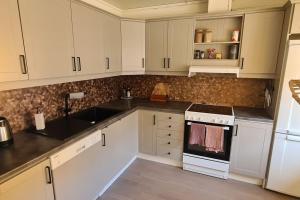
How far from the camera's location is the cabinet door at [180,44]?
8.61 feet

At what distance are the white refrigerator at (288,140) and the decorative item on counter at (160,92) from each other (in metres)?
1.64

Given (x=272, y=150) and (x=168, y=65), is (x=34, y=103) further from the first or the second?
(x=272, y=150)

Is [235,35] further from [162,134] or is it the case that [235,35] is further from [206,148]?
[162,134]

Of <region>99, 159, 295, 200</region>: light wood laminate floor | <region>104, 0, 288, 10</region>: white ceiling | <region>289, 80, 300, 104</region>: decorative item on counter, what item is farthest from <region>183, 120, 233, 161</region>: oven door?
<region>289, 80, 300, 104</region>: decorative item on counter

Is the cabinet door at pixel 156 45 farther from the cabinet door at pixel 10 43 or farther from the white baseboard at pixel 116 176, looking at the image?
the cabinet door at pixel 10 43

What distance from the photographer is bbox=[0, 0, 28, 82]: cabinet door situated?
1.31 meters

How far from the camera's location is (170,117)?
2664 millimetres

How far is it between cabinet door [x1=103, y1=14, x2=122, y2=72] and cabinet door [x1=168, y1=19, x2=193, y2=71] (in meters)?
0.79

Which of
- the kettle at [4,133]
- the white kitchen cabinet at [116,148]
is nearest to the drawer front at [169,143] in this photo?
the white kitchen cabinet at [116,148]

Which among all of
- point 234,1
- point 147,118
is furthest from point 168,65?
point 234,1

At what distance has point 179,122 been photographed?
263cm

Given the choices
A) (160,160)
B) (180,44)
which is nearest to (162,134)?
(160,160)

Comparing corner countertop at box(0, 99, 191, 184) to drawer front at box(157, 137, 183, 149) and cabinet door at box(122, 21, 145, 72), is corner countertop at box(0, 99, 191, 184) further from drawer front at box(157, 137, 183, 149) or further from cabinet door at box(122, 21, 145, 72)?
cabinet door at box(122, 21, 145, 72)

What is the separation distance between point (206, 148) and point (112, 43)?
2.02 meters
